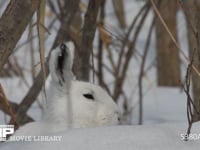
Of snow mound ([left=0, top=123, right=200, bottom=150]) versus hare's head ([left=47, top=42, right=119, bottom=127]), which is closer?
snow mound ([left=0, top=123, right=200, bottom=150])

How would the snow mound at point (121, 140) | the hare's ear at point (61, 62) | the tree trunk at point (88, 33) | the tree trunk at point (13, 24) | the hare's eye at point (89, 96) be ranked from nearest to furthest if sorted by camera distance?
the snow mound at point (121, 140), the tree trunk at point (13, 24), the hare's ear at point (61, 62), the hare's eye at point (89, 96), the tree trunk at point (88, 33)

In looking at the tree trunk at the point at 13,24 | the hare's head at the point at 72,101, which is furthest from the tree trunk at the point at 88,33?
the tree trunk at the point at 13,24

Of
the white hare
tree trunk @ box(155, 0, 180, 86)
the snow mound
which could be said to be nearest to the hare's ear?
the white hare

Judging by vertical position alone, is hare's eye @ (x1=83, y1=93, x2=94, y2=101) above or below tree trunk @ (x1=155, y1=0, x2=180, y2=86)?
below

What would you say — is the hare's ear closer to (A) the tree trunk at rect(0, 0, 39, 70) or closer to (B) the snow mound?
(A) the tree trunk at rect(0, 0, 39, 70)

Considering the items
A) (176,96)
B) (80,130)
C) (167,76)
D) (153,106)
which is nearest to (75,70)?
(80,130)

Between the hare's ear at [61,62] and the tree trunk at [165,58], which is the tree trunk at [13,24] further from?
the tree trunk at [165,58]

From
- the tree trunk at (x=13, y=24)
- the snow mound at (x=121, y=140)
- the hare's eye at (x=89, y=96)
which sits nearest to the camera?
the snow mound at (x=121, y=140)

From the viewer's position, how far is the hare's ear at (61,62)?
150cm

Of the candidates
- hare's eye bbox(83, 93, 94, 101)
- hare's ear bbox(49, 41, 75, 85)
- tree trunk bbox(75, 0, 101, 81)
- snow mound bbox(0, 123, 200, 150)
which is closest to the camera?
snow mound bbox(0, 123, 200, 150)

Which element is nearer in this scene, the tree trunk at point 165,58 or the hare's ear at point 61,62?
the hare's ear at point 61,62

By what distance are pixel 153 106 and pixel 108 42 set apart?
1224 millimetres

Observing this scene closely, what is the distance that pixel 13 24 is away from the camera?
1.29 meters

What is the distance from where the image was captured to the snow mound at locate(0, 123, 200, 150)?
3.76ft
